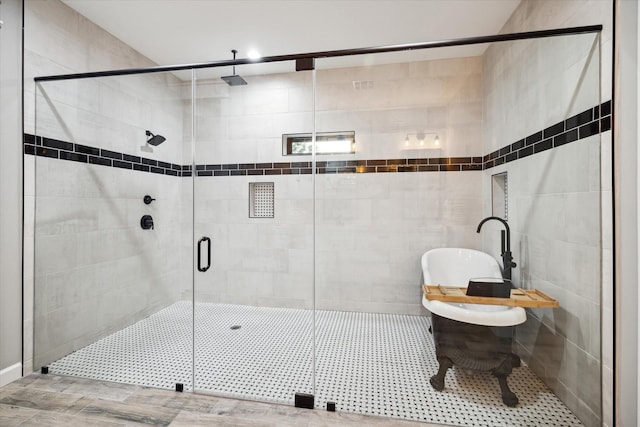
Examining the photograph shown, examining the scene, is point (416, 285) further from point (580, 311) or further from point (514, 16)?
point (514, 16)

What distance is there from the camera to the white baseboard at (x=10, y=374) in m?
1.95

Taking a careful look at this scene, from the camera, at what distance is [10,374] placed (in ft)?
6.54

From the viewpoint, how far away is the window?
1977 millimetres

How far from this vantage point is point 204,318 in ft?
6.64

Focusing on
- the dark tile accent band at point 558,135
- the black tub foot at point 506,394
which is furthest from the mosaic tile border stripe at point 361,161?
the black tub foot at point 506,394

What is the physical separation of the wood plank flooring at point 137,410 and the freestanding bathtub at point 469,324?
0.43 meters

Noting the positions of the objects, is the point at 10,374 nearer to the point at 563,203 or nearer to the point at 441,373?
the point at 441,373

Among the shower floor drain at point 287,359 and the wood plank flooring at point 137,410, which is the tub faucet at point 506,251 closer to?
the shower floor drain at point 287,359

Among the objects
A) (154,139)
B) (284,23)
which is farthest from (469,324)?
(284,23)

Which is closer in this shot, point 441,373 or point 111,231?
point 441,373

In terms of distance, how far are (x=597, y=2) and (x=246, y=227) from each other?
88.6 inches

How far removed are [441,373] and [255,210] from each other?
1.53 metres

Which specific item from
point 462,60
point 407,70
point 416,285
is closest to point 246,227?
point 416,285

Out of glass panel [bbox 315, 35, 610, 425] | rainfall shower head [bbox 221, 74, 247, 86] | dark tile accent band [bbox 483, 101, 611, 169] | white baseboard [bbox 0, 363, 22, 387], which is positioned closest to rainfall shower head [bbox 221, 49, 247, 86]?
rainfall shower head [bbox 221, 74, 247, 86]
